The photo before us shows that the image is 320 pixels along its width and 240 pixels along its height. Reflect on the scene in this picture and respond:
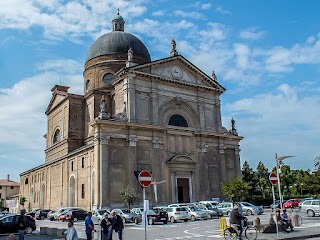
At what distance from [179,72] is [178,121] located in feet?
19.8

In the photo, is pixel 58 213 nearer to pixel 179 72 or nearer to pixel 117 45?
pixel 179 72

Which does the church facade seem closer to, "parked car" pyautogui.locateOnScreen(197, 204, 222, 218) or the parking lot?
"parked car" pyautogui.locateOnScreen(197, 204, 222, 218)

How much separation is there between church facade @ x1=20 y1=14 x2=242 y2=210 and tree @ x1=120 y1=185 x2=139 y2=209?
104cm

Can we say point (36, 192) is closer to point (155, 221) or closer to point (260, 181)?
point (155, 221)

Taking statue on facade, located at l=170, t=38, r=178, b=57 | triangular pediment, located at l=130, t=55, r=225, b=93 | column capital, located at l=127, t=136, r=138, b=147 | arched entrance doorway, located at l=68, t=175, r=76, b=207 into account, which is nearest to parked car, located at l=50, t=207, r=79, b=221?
arched entrance doorway, located at l=68, t=175, r=76, b=207

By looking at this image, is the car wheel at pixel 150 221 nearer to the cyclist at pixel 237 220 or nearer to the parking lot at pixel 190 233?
the parking lot at pixel 190 233

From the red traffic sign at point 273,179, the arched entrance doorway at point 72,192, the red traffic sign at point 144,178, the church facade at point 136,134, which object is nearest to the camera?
the red traffic sign at point 144,178

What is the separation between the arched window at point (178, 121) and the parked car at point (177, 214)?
570 inches

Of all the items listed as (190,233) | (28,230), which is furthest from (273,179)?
(28,230)

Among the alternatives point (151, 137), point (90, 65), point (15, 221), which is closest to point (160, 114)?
point (151, 137)

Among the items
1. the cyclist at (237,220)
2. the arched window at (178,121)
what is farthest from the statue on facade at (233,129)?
the cyclist at (237,220)

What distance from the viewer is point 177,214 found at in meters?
29.2

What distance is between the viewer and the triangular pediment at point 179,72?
136ft

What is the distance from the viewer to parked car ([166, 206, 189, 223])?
95.6 feet
